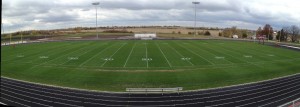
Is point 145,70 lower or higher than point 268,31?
lower

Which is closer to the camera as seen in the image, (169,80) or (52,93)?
(52,93)

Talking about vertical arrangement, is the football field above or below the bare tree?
below

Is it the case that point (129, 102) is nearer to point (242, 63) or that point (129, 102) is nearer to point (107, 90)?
point (107, 90)

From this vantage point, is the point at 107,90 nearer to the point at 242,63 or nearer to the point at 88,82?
the point at 88,82

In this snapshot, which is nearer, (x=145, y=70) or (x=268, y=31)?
(x=145, y=70)

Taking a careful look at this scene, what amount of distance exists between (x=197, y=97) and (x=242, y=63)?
637 inches

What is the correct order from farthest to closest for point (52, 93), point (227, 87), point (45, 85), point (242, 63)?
point (242, 63) → point (45, 85) → point (227, 87) → point (52, 93)

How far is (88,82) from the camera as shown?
26.7 m

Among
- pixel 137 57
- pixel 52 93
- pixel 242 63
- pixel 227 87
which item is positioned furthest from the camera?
pixel 137 57

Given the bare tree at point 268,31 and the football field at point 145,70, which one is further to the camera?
the bare tree at point 268,31

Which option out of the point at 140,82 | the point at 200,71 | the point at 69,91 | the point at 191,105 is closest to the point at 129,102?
the point at 191,105

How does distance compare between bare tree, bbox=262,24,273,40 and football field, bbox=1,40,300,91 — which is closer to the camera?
football field, bbox=1,40,300,91

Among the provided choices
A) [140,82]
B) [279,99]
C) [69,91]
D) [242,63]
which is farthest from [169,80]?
[242,63]

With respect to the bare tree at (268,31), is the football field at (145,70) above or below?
below
